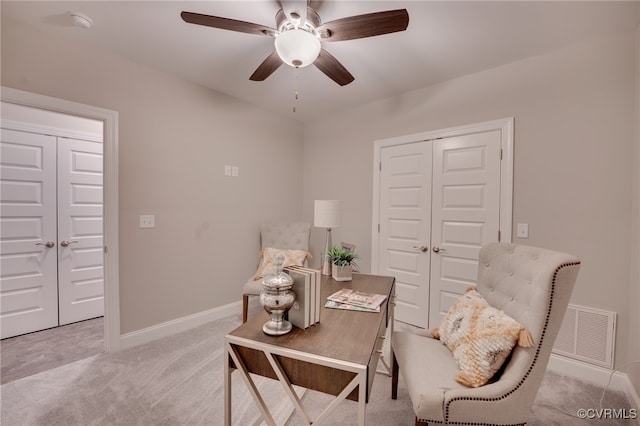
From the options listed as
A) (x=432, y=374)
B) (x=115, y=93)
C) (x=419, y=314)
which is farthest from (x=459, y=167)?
(x=115, y=93)

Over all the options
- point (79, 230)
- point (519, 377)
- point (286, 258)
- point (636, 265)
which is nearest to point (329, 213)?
point (286, 258)

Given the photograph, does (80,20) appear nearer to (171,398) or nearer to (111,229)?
(111,229)

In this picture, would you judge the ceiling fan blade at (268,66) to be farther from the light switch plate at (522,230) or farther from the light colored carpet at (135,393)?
the light switch plate at (522,230)

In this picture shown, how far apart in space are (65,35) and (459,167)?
11.4 feet

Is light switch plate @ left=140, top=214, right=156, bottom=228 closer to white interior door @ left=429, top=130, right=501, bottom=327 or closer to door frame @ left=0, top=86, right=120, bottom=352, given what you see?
door frame @ left=0, top=86, right=120, bottom=352

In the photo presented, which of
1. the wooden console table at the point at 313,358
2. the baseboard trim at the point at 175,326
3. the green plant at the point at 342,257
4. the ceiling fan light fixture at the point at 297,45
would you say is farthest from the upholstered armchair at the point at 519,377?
the baseboard trim at the point at 175,326

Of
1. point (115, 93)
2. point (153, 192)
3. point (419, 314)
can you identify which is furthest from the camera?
point (419, 314)

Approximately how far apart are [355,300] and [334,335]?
0.45 meters

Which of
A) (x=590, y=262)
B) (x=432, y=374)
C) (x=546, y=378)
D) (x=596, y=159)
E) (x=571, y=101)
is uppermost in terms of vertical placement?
(x=571, y=101)

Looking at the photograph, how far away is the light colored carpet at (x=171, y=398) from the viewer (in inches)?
63.8

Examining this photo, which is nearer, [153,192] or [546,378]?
[546,378]

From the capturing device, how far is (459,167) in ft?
8.75

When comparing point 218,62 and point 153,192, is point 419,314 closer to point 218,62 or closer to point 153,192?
point 153,192

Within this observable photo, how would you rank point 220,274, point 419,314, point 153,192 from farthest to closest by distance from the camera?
point 220,274
point 419,314
point 153,192
